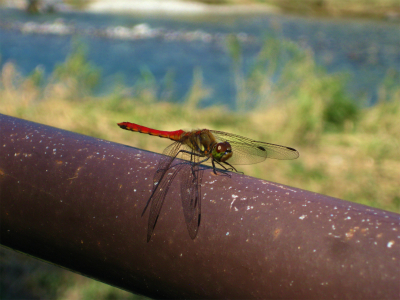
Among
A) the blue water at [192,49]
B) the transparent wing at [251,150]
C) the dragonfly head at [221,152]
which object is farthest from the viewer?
the blue water at [192,49]

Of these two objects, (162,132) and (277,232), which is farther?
(162,132)

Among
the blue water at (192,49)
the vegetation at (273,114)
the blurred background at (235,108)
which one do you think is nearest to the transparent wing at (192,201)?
the blurred background at (235,108)

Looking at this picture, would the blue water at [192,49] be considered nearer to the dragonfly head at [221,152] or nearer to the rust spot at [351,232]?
the dragonfly head at [221,152]

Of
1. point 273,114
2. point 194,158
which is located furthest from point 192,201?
point 273,114

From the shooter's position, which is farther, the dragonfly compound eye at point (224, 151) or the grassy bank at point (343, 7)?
→ the grassy bank at point (343, 7)

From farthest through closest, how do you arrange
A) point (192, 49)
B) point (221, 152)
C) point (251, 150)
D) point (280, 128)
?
point (192, 49)
point (280, 128)
point (251, 150)
point (221, 152)

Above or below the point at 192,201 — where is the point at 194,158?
below

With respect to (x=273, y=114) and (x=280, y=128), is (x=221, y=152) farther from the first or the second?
(x=273, y=114)
